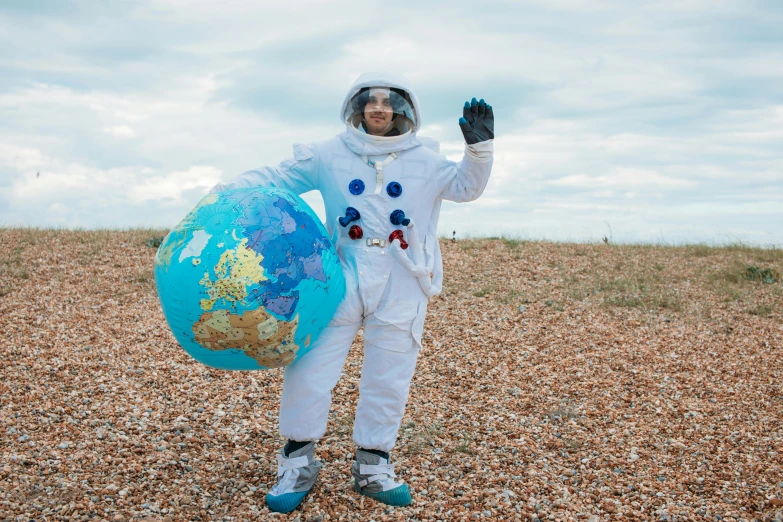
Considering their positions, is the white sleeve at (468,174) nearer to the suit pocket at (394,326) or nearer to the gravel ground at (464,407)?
the suit pocket at (394,326)

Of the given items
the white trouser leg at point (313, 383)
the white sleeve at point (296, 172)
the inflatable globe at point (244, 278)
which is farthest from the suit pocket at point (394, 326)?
the white sleeve at point (296, 172)

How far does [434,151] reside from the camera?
4.35 metres

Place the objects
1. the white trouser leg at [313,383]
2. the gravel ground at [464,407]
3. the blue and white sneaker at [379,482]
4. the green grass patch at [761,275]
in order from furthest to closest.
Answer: the green grass patch at [761,275] < the gravel ground at [464,407] < the blue and white sneaker at [379,482] < the white trouser leg at [313,383]

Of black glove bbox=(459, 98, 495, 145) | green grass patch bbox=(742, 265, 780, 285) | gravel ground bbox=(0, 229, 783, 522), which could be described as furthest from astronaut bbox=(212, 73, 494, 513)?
green grass patch bbox=(742, 265, 780, 285)

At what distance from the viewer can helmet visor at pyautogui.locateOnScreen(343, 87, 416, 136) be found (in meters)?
4.11

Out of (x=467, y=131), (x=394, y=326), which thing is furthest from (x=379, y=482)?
(x=467, y=131)

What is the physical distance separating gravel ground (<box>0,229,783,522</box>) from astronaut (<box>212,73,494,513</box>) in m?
0.40

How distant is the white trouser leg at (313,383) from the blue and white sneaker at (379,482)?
0.43m

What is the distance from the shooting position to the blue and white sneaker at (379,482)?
14.0 feet

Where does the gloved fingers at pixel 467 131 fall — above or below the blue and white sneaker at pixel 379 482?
above

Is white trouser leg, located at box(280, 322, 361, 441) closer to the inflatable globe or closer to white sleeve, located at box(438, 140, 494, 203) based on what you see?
the inflatable globe

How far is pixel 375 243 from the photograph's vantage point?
400 centimetres

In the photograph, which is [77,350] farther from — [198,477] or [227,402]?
[198,477]

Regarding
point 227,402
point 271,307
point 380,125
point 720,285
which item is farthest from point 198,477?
point 720,285
